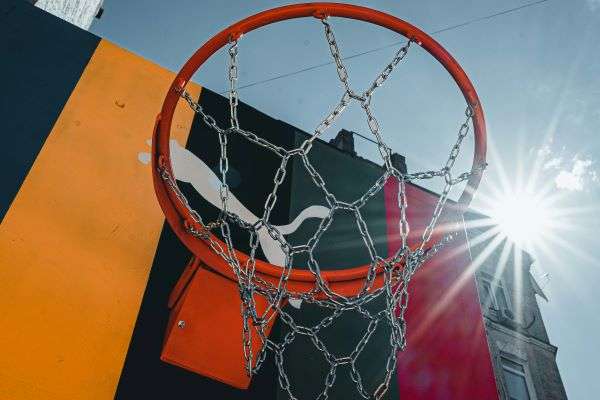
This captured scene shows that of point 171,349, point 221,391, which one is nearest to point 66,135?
point 171,349

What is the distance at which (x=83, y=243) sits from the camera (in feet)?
10.0

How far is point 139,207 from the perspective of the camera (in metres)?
3.40

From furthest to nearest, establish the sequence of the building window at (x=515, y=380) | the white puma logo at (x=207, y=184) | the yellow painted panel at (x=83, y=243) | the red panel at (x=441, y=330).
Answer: the building window at (x=515, y=380), the red panel at (x=441, y=330), the white puma logo at (x=207, y=184), the yellow painted panel at (x=83, y=243)

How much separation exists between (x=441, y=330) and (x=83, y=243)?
301 centimetres

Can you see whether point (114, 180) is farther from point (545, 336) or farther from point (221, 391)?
point (545, 336)

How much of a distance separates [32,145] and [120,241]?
35.5 inches

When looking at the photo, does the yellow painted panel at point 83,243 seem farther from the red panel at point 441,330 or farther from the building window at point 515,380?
the building window at point 515,380

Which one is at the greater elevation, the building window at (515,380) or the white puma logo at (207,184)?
the white puma logo at (207,184)

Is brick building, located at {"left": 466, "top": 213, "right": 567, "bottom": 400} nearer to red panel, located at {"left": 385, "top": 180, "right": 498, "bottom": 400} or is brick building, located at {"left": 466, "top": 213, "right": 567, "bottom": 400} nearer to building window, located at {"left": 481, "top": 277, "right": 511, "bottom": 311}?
building window, located at {"left": 481, "top": 277, "right": 511, "bottom": 311}

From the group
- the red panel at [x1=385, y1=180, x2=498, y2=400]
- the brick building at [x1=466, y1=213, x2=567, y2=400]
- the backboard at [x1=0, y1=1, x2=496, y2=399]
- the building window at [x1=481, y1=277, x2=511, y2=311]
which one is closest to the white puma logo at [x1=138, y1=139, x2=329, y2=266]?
the backboard at [x1=0, y1=1, x2=496, y2=399]

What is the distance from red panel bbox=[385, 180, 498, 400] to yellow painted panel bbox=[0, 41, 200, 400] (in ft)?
7.24

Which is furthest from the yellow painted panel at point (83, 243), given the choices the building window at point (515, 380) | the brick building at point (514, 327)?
the building window at point (515, 380)

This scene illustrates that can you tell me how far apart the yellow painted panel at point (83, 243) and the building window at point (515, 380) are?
572 cm

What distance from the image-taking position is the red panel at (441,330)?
3861 millimetres
